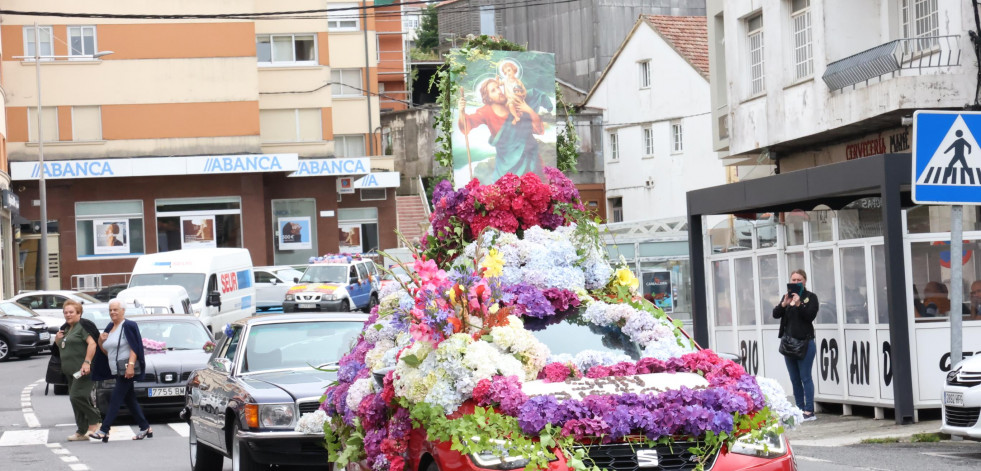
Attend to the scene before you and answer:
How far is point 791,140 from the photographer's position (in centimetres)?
2644

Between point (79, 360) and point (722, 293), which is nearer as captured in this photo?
point (79, 360)

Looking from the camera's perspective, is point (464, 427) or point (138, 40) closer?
point (464, 427)

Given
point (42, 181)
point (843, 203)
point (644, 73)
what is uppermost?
point (644, 73)

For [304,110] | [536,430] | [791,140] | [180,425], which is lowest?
[180,425]

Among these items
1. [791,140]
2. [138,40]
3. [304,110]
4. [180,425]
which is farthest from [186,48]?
[180,425]

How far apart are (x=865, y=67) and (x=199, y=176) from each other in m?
37.9

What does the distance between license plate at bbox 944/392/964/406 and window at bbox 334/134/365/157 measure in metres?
53.1

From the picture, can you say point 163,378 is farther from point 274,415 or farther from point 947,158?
point 947,158

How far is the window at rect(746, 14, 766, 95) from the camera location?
93.6 feet

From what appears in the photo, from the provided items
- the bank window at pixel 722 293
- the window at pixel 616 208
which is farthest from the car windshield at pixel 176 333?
the window at pixel 616 208

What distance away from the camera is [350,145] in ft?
214

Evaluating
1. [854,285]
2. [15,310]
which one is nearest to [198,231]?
[15,310]

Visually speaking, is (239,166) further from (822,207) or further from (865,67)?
(822,207)

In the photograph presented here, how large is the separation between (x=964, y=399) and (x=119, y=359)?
9.60 meters
